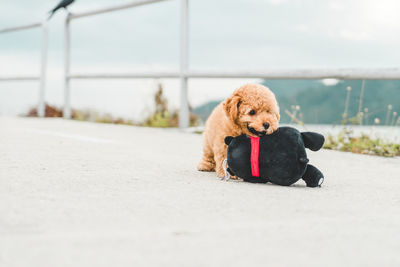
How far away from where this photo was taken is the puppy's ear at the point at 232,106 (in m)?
2.22

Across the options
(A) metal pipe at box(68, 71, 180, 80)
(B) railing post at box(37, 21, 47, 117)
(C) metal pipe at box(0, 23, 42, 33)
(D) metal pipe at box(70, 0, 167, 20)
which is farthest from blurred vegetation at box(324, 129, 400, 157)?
(C) metal pipe at box(0, 23, 42, 33)

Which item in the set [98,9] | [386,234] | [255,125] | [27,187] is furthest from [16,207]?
[98,9]

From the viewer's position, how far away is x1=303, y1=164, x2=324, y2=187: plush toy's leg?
7.48 feet

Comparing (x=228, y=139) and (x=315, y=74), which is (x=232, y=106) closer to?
(x=228, y=139)

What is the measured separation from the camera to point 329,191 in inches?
86.0

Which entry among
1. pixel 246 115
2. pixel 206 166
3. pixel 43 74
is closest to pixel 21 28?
pixel 43 74

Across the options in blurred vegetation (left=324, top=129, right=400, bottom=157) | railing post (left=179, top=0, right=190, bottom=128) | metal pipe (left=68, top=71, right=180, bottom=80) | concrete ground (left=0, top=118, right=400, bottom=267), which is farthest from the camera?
metal pipe (left=68, top=71, right=180, bottom=80)

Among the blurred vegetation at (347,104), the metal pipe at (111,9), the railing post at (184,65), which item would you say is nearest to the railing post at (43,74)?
the metal pipe at (111,9)

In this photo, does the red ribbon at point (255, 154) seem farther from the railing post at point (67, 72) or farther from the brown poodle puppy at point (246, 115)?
the railing post at point (67, 72)

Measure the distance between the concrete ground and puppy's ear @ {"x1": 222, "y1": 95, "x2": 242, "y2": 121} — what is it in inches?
13.2

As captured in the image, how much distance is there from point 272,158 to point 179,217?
2.63 ft

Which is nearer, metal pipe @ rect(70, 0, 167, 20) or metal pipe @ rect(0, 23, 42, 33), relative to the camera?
metal pipe @ rect(70, 0, 167, 20)

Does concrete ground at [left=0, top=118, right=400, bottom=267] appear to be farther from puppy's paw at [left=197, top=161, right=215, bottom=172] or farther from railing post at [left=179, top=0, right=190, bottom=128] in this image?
railing post at [left=179, top=0, right=190, bottom=128]

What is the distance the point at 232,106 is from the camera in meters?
2.22
